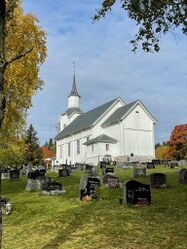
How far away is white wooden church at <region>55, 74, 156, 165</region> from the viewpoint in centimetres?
6044

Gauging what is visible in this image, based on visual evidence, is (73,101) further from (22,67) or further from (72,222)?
(72,222)

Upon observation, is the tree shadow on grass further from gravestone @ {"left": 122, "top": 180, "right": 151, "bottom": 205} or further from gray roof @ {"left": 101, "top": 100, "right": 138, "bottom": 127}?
gray roof @ {"left": 101, "top": 100, "right": 138, "bottom": 127}

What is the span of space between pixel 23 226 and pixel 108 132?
52.1m

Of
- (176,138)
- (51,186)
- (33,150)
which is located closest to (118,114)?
(176,138)

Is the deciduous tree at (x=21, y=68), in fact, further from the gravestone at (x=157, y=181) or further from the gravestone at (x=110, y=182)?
the gravestone at (x=157, y=181)

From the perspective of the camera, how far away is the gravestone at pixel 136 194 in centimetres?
1416

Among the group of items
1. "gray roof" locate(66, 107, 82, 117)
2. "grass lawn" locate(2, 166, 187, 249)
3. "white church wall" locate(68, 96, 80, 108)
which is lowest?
"grass lawn" locate(2, 166, 187, 249)

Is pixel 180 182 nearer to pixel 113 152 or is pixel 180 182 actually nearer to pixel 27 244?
pixel 27 244

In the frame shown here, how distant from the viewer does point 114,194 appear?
17.2m

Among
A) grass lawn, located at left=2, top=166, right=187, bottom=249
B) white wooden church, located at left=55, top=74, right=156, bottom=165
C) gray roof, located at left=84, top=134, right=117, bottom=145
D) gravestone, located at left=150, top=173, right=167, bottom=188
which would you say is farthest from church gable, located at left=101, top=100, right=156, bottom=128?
grass lawn, located at left=2, top=166, right=187, bottom=249

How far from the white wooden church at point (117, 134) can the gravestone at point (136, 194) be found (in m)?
44.2

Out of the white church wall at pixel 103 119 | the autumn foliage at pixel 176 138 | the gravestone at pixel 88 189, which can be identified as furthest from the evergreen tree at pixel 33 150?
the gravestone at pixel 88 189

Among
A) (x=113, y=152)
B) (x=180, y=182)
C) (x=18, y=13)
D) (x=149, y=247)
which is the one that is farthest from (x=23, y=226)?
(x=113, y=152)

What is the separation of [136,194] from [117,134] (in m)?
47.4
